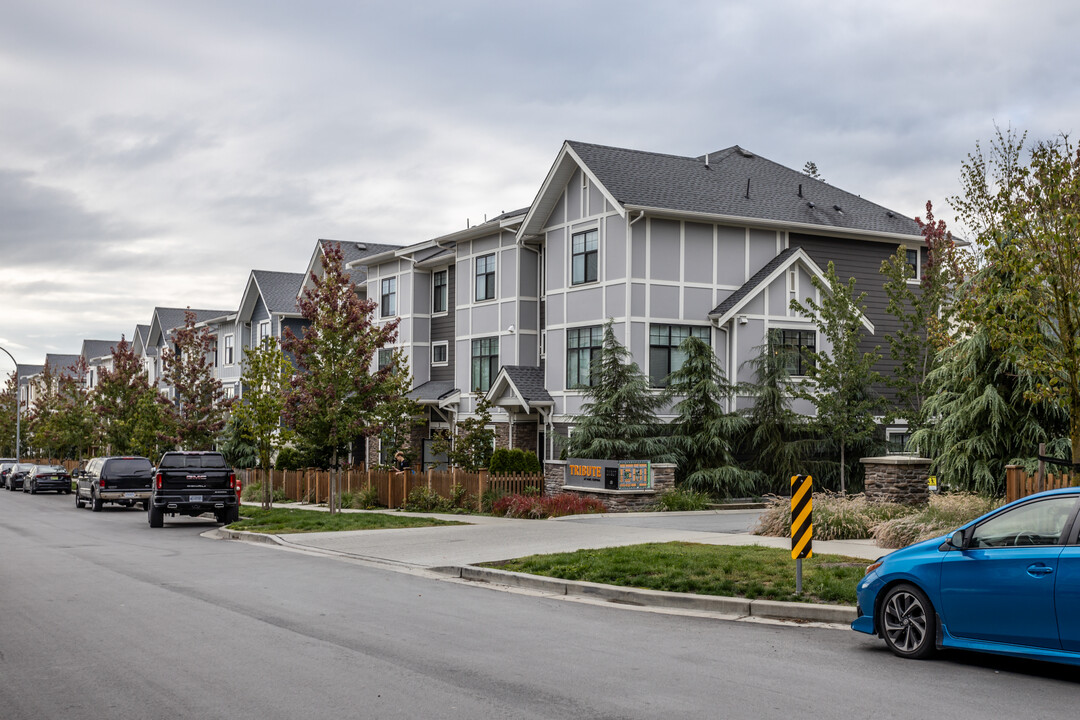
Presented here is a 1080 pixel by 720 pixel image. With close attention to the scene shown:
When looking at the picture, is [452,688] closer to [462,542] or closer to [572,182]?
[462,542]

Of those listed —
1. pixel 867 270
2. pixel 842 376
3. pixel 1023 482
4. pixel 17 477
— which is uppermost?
pixel 867 270

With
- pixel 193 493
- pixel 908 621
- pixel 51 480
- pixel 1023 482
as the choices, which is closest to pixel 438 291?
pixel 193 493

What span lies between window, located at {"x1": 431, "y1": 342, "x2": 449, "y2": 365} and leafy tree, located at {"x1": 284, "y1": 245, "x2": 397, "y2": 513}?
551 inches

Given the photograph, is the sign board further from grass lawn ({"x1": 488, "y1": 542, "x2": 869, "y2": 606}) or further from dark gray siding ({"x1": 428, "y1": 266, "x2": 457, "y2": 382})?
dark gray siding ({"x1": 428, "y1": 266, "x2": 457, "y2": 382})

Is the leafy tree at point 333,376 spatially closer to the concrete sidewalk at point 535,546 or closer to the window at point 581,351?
the concrete sidewalk at point 535,546

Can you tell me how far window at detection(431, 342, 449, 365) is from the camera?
41938mm

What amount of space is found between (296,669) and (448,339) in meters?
33.2

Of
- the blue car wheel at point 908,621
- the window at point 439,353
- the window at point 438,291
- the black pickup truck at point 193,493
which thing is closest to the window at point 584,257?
the window at point 438,291

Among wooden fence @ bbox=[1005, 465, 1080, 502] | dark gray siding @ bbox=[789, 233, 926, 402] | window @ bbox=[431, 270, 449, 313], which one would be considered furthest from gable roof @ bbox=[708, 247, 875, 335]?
wooden fence @ bbox=[1005, 465, 1080, 502]

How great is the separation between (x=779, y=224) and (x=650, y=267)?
462 centimetres

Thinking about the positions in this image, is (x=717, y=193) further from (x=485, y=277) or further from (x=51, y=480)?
(x=51, y=480)

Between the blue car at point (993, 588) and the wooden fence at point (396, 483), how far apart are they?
62.0 ft

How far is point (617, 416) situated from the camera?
29031 millimetres

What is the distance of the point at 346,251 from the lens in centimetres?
5172
